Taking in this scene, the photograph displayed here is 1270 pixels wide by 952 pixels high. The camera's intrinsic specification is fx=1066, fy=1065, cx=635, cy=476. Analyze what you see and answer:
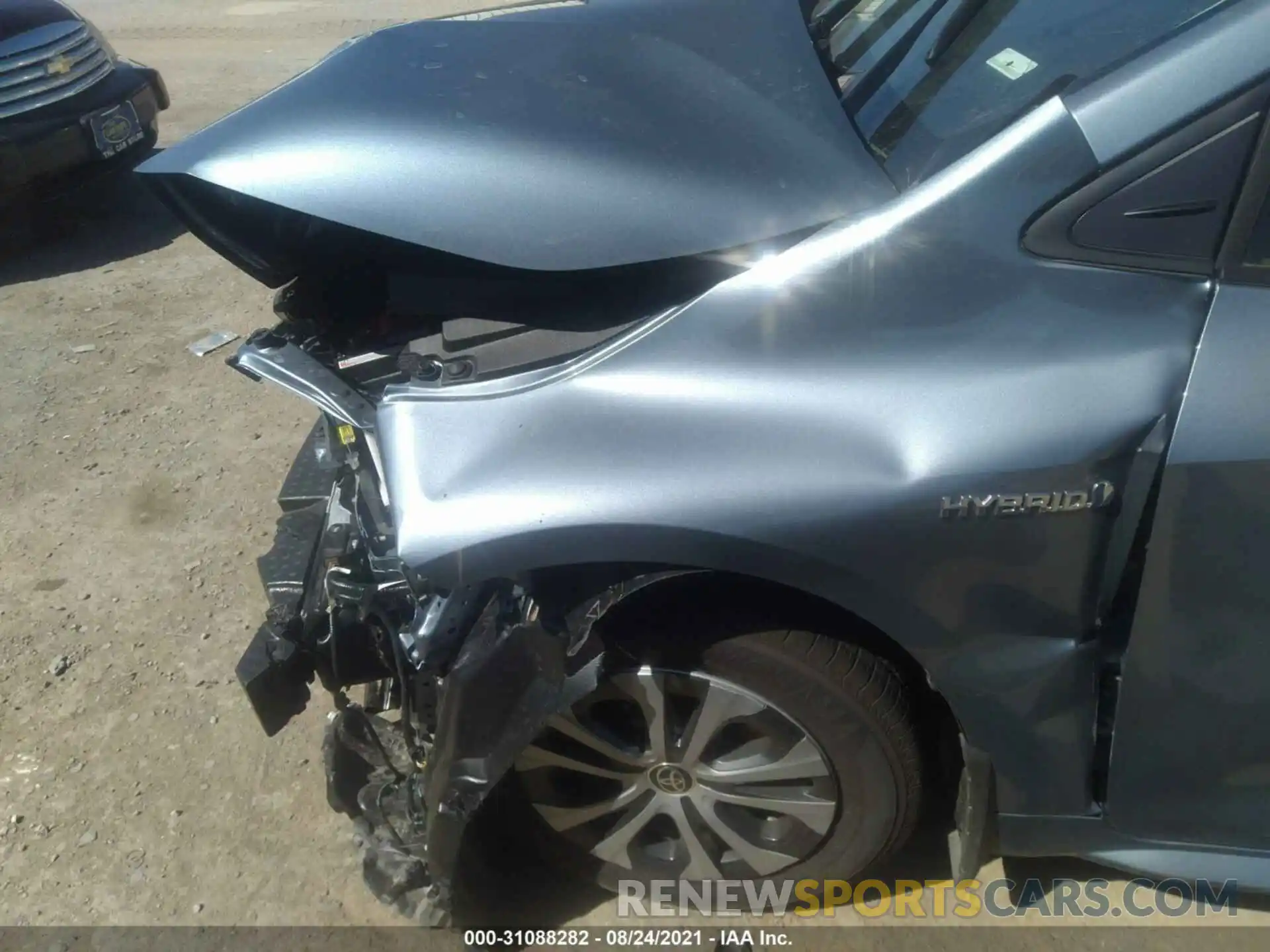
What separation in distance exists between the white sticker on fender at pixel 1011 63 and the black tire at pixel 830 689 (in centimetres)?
103

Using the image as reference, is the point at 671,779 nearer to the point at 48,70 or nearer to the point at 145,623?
the point at 145,623

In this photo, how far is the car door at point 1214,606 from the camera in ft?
5.07

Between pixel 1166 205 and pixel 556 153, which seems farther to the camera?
pixel 556 153

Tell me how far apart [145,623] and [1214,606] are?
275 centimetres

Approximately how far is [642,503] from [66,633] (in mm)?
2241

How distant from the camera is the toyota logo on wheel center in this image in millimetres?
2068

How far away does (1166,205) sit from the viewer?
157 centimetres

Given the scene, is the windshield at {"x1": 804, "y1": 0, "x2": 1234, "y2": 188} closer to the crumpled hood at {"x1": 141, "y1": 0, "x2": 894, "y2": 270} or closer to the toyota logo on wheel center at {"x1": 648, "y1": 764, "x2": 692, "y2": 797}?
the crumpled hood at {"x1": 141, "y1": 0, "x2": 894, "y2": 270}

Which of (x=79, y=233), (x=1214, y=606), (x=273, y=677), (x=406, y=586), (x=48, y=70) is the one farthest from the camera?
(x=79, y=233)

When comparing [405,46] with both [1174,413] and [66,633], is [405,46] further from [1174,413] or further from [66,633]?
[66,633]

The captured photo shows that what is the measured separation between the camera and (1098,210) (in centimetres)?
159

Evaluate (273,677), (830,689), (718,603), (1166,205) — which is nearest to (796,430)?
(718,603)

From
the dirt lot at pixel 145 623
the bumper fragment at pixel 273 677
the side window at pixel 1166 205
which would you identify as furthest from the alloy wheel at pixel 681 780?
the side window at pixel 1166 205

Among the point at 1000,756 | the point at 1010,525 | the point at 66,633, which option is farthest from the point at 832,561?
the point at 66,633
